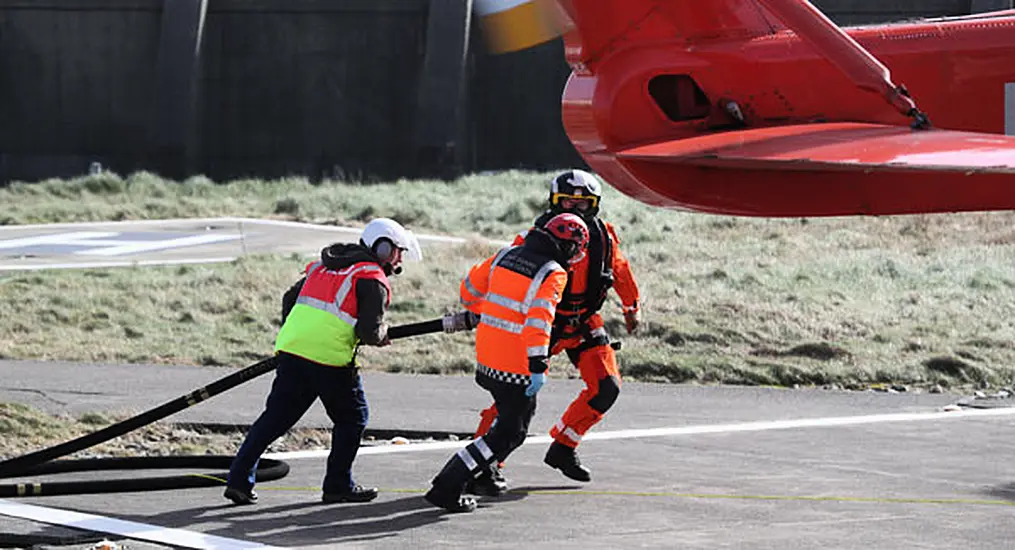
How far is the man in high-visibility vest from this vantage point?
944cm

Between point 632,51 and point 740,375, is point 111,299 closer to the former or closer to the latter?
point 740,375

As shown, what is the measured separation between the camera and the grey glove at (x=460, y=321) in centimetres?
998

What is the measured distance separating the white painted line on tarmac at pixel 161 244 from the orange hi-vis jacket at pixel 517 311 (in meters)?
14.4

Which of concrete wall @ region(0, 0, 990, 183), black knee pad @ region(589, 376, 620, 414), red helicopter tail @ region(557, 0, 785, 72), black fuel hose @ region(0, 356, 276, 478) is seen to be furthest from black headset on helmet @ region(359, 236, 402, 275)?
concrete wall @ region(0, 0, 990, 183)

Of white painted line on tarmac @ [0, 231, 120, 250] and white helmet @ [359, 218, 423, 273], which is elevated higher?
white helmet @ [359, 218, 423, 273]

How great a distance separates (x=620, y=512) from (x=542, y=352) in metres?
1.05

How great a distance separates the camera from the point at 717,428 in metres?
12.5

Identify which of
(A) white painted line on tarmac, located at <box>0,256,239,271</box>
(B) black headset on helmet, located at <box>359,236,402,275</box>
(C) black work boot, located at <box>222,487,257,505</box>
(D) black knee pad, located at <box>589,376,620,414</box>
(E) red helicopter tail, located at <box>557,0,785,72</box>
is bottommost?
(C) black work boot, located at <box>222,487,257,505</box>

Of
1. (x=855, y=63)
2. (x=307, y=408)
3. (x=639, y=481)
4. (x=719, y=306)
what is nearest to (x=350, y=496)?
(x=307, y=408)

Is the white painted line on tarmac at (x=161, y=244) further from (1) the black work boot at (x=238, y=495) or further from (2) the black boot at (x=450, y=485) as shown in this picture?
(2) the black boot at (x=450, y=485)

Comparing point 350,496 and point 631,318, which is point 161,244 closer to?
point 631,318

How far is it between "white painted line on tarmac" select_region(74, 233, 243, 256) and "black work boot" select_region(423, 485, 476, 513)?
47.7 feet

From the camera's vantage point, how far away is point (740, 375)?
1515 cm

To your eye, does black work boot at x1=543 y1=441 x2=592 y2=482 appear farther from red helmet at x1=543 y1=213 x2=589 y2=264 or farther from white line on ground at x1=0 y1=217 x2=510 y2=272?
white line on ground at x1=0 y1=217 x2=510 y2=272
